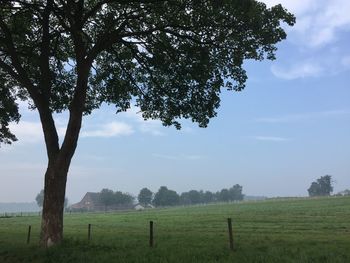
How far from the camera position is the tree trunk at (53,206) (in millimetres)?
16594

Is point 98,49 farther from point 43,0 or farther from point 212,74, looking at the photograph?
point 212,74

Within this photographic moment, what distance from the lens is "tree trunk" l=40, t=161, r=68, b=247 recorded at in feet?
54.4

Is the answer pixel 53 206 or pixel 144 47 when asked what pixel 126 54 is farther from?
pixel 53 206

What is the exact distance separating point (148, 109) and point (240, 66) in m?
5.72

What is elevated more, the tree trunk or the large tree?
the large tree

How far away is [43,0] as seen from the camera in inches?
752

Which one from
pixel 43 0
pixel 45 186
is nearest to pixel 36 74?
pixel 43 0

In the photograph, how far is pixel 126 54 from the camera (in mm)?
22141

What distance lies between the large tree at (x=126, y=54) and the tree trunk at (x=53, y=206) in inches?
1.4

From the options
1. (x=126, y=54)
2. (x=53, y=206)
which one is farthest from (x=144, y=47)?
(x=53, y=206)

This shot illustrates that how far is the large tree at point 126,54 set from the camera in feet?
55.4

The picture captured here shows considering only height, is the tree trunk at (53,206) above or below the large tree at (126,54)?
below

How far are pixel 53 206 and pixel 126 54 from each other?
863cm

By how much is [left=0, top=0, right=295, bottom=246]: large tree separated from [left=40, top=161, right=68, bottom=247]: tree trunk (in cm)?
4
